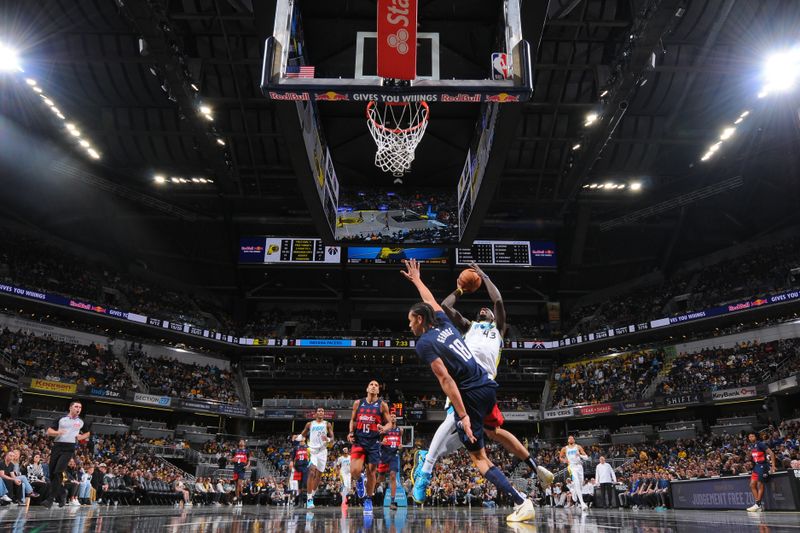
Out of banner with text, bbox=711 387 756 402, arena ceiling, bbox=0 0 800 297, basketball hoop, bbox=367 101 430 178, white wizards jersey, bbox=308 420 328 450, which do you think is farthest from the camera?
banner with text, bbox=711 387 756 402

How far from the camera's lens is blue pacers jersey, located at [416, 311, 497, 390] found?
16.7 feet

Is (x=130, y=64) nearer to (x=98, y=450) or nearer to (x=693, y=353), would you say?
(x=98, y=450)

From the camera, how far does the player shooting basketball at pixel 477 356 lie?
18.5 feet

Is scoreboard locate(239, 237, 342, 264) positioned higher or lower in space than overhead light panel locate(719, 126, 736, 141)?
lower

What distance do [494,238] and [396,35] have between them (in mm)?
26544

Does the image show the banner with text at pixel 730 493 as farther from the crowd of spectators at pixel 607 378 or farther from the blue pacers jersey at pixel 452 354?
the crowd of spectators at pixel 607 378

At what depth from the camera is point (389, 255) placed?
102 ft

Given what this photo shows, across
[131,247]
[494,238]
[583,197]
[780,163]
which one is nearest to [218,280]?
[131,247]

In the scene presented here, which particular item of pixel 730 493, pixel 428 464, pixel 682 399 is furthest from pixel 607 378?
pixel 428 464

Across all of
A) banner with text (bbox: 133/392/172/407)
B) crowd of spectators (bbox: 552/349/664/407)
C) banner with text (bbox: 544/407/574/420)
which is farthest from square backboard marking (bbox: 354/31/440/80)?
banner with text (bbox: 544/407/574/420)

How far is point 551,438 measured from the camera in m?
35.8

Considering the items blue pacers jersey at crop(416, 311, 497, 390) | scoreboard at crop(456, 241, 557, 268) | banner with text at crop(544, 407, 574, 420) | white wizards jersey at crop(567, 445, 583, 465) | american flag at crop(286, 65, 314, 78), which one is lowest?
white wizards jersey at crop(567, 445, 583, 465)

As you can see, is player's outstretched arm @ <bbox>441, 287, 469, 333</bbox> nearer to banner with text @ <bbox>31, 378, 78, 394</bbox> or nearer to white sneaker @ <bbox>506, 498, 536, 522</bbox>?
white sneaker @ <bbox>506, 498, 536, 522</bbox>

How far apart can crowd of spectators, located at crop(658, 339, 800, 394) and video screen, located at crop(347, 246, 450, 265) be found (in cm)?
1439
